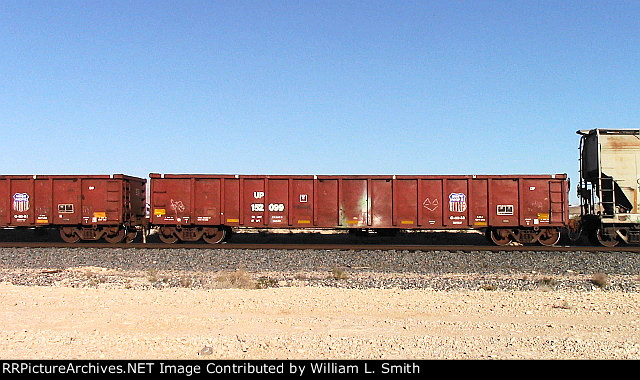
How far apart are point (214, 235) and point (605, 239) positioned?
1508cm

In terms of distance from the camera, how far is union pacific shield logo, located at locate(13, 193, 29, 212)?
20.1 meters

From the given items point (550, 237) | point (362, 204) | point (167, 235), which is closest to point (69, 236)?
point (167, 235)

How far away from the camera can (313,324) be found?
7.45 meters

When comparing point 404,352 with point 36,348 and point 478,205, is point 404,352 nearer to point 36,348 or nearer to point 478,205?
point 36,348

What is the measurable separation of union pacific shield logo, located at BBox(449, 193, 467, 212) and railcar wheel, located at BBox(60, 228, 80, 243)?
1522 cm

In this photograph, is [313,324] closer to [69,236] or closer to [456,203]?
[456,203]

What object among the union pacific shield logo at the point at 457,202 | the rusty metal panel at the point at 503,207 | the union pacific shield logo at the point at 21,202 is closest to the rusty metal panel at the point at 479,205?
the rusty metal panel at the point at 503,207

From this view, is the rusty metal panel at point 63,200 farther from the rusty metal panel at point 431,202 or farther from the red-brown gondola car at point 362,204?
the rusty metal panel at point 431,202

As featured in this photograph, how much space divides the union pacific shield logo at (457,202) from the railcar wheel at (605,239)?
489 centimetres

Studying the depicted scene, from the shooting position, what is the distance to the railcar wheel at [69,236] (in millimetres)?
20061

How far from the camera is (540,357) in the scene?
5684 mm

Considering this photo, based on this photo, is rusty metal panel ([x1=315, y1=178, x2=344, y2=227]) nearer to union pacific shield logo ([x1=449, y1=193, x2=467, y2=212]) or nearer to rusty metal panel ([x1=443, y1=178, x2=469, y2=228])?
rusty metal panel ([x1=443, y1=178, x2=469, y2=228])

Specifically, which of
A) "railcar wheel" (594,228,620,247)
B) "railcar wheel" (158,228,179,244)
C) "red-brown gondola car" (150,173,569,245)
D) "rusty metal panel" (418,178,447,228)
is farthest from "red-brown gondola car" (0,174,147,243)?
"railcar wheel" (594,228,620,247)
